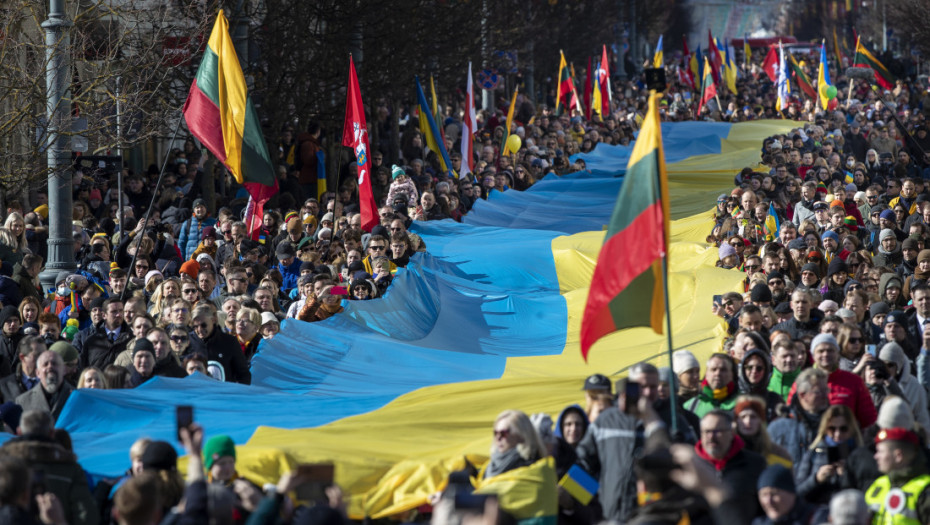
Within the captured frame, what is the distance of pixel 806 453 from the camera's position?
803cm

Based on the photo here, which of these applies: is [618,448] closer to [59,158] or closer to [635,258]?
[635,258]

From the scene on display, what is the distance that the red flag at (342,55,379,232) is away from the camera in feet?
56.0

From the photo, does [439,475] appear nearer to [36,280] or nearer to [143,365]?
[143,365]

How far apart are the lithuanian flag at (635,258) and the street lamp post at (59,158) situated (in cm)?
780

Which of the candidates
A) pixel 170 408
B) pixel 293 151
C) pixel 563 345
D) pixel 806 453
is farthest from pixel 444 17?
pixel 806 453

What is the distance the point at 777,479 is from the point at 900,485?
0.83 meters

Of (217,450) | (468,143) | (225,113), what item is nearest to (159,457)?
(217,450)

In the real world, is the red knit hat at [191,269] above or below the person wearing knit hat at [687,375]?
below

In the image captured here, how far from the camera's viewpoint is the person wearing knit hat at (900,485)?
732 centimetres

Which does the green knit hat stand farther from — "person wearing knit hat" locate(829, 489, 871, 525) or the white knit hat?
"person wearing knit hat" locate(829, 489, 871, 525)

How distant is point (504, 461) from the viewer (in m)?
7.77

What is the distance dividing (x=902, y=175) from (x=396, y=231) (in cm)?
1182

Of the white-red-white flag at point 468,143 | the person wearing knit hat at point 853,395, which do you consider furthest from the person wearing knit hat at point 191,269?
the white-red-white flag at point 468,143

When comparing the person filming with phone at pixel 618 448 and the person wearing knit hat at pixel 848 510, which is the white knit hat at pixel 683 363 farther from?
the person wearing knit hat at pixel 848 510
